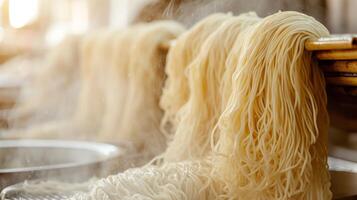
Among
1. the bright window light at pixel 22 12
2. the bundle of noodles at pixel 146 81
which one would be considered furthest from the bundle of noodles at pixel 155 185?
the bright window light at pixel 22 12

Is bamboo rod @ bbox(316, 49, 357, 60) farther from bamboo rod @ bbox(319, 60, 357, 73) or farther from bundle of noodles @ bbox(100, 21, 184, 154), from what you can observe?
bundle of noodles @ bbox(100, 21, 184, 154)

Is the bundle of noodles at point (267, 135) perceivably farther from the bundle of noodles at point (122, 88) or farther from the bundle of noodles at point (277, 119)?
the bundle of noodles at point (122, 88)

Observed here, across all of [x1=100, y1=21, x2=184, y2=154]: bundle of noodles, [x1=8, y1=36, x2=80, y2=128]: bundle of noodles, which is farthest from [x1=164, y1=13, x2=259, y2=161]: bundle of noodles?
[x1=8, y1=36, x2=80, y2=128]: bundle of noodles

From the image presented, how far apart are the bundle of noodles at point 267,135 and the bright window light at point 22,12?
2875 millimetres

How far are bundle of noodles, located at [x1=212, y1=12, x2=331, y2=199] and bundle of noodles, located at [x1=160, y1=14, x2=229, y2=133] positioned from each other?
34 cm

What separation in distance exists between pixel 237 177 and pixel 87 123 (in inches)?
45.9

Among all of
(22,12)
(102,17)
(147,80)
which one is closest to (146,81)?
(147,80)

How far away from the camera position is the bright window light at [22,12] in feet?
12.9

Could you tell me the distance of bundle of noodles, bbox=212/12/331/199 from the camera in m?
1.15

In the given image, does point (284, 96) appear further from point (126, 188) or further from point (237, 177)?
point (126, 188)

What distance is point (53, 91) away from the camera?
8.36 feet

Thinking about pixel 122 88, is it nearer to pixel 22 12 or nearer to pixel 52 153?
pixel 52 153

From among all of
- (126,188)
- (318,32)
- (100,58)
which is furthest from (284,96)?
(100,58)

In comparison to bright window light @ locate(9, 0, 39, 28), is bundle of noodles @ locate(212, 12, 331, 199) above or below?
above
